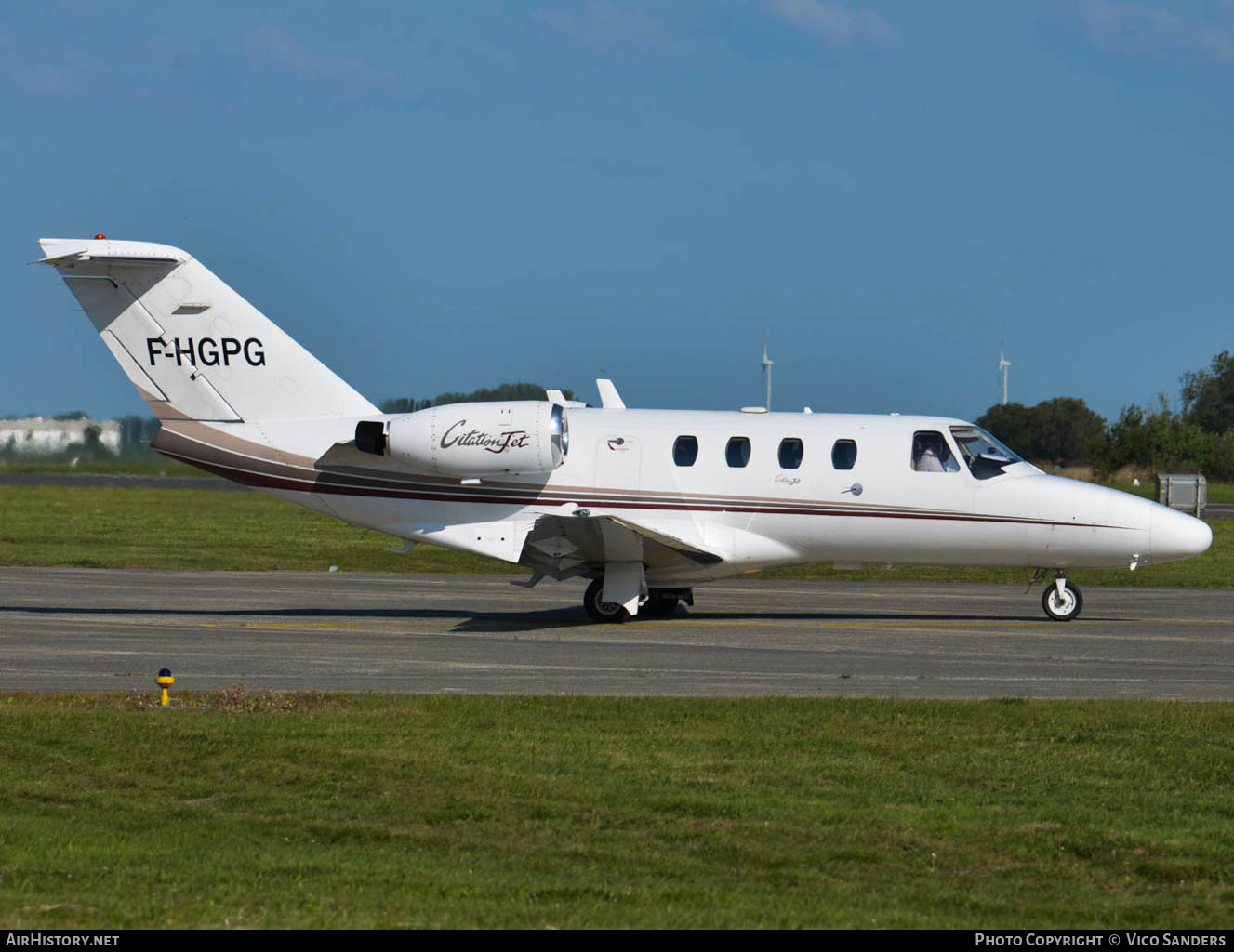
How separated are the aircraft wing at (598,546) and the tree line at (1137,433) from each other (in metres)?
42.7

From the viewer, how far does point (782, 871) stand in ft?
26.0

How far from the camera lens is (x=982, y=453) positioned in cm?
2131

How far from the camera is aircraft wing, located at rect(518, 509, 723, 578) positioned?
1966 centimetres

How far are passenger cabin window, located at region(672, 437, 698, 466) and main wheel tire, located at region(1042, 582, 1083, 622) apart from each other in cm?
592

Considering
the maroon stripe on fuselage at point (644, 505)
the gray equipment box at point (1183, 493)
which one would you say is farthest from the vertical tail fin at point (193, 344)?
the gray equipment box at point (1183, 493)

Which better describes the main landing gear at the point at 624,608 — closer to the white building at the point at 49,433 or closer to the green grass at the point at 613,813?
the green grass at the point at 613,813

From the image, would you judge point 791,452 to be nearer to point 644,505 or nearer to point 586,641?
point 644,505

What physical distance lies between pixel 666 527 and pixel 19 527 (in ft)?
82.4

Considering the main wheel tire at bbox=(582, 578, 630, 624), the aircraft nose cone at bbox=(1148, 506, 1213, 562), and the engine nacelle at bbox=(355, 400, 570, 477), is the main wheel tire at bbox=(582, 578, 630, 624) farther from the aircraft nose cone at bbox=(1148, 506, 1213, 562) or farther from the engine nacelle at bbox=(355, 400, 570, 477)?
the aircraft nose cone at bbox=(1148, 506, 1213, 562)

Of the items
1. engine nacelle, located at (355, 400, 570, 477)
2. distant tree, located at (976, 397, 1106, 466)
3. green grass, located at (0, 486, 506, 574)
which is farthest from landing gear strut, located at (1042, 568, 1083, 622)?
distant tree, located at (976, 397, 1106, 466)

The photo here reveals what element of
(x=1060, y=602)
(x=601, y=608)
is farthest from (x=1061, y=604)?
(x=601, y=608)

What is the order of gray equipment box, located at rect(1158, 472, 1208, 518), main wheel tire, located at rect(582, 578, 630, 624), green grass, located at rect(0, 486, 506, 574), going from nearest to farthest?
main wheel tire, located at rect(582, 578, 630, 624)
green grass, located at rect(0, 486, 506, 574)
gray equipment box, located at rect(1158, 472, 1208, 518)

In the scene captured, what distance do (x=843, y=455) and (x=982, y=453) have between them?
2.12 m
